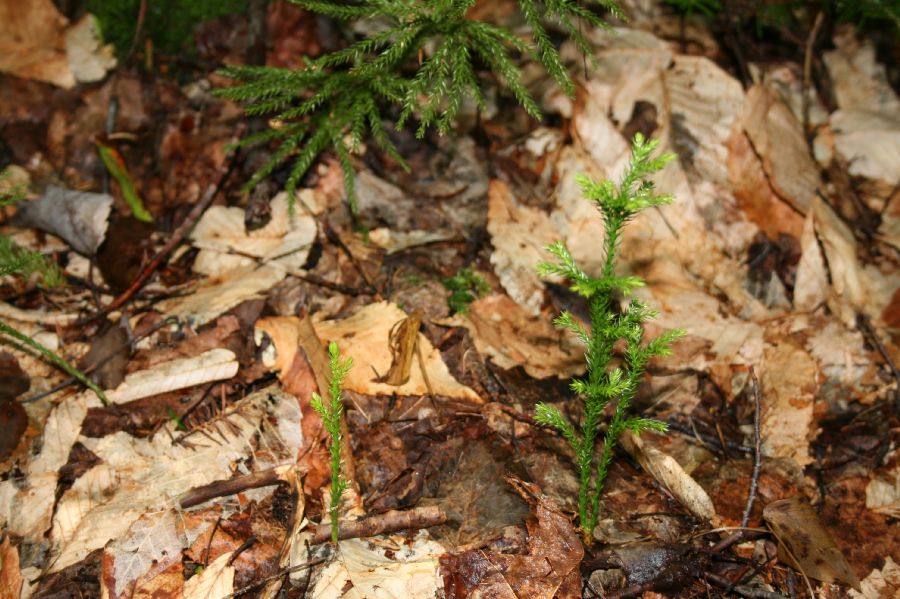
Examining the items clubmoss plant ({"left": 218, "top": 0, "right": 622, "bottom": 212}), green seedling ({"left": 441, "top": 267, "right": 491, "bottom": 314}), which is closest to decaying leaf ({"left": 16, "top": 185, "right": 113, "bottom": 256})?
clubmoss plant ({"left": 218, "top": 0, "right": 622, "bottom": 212})

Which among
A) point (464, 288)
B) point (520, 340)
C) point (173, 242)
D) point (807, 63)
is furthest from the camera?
point (807, 63)

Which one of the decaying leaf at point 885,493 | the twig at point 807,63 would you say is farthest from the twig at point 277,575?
the twig at point 807,63

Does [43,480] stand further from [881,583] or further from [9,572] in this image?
[881,583]

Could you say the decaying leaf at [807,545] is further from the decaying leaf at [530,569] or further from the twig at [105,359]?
the twig at [105,359]

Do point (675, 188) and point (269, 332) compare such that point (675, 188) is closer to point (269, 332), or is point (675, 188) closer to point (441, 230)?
point (441, 230)

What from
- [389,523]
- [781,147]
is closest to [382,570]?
[389,523]

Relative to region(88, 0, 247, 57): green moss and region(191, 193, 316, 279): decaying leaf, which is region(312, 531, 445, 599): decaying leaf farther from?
region(88, 0, 247, 57): green moss

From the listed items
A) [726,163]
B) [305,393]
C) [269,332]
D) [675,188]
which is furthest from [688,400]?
[269,332]
